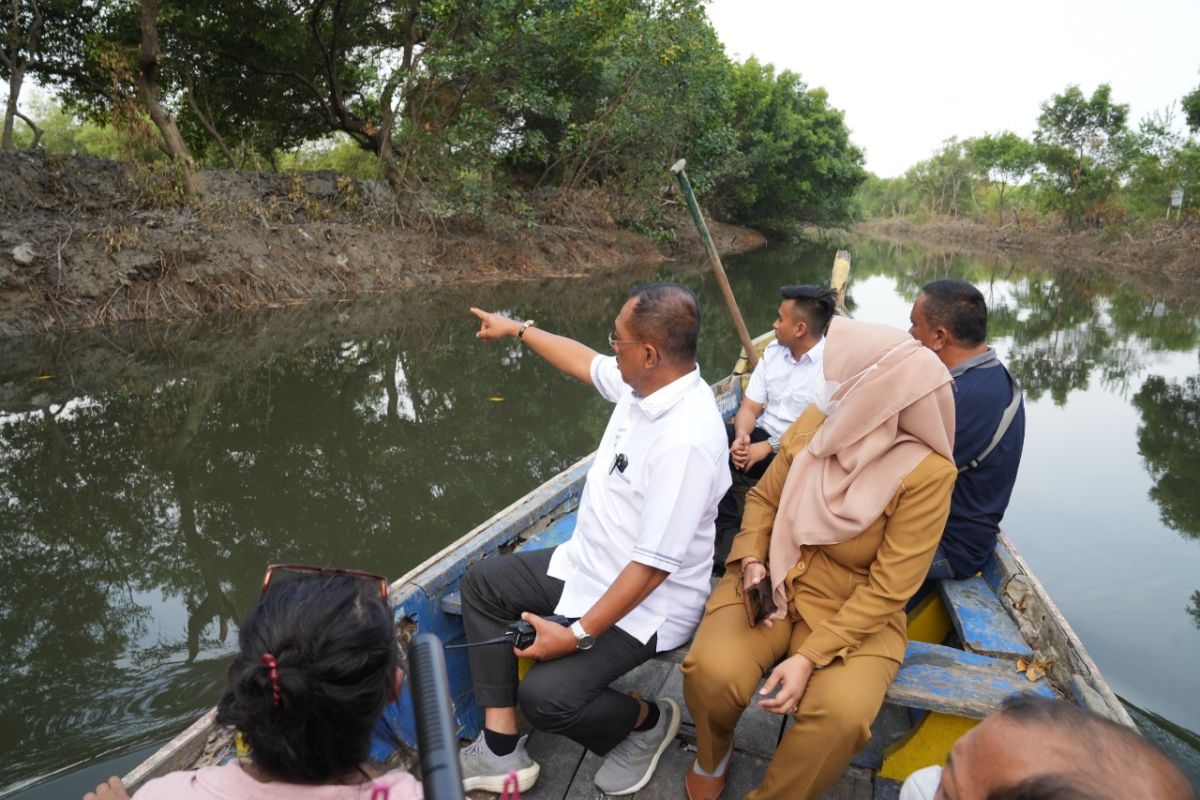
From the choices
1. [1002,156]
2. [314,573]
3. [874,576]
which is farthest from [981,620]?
[1002,156]

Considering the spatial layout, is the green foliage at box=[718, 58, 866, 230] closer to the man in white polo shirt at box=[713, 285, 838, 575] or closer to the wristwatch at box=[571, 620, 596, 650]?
the man in white polo shirt at box=[713, 285, 838, 575]

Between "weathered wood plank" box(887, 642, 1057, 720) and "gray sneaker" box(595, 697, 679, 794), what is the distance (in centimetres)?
63

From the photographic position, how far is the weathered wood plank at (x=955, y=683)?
1811mm

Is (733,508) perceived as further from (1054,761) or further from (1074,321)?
(1074,321)

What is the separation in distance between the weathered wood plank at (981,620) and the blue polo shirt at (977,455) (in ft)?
0.25

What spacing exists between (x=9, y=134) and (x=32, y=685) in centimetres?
990

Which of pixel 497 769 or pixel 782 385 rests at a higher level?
pixel 782 385

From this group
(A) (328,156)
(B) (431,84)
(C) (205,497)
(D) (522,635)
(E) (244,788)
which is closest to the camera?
(E) (244,788)

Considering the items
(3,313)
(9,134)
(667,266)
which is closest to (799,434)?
Answer: (3,313)

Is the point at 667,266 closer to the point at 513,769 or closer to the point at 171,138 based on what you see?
the point at 171,138

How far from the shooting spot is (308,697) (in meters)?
0.97

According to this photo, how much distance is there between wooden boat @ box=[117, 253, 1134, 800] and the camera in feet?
5.98

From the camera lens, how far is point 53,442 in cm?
524

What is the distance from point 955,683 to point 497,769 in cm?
118
